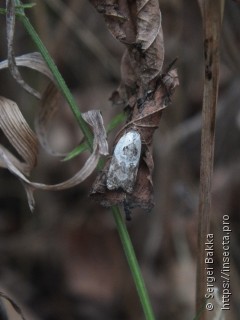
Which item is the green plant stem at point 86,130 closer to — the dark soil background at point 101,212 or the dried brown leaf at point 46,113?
the dried brown leaf at point 46,113

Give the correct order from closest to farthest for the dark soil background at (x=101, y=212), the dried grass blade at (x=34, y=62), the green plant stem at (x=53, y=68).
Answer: the green plant stem at (x=53, y=68) < the dried grass blade at (x=34, y=62) < the dark soil background at (x=101, y=212)

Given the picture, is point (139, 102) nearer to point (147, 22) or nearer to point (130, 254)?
point (147, 22)

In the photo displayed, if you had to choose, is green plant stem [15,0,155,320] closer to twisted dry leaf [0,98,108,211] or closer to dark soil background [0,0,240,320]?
twisted dry leaf [0,98,108,211]

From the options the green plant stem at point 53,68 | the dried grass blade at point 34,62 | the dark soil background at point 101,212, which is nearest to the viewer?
the green plant stem at point 53,68

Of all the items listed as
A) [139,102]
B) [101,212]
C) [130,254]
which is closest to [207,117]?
[139,102]

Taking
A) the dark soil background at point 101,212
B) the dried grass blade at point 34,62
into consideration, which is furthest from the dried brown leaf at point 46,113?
the dark soil background at point 101,212

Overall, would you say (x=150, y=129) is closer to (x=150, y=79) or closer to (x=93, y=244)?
(x=150, y=79)

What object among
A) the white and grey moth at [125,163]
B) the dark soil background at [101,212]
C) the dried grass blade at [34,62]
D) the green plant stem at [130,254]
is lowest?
the green plant stem at [130,254]
